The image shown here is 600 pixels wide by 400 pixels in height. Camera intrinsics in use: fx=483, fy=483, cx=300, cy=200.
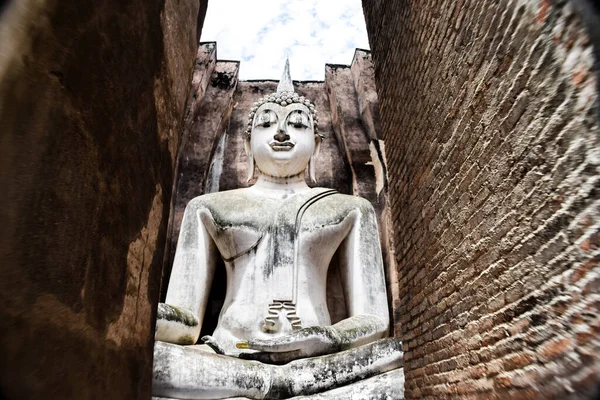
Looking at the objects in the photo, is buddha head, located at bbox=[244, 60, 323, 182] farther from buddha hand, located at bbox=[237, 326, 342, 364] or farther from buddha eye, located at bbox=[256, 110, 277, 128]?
buddha hand, located at bbox=[237, 326, 342, 364]

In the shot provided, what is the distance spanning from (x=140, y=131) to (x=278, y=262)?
8.49 ft

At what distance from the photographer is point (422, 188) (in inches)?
96.5

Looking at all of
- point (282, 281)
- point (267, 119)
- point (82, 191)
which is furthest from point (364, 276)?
point (82, 191)

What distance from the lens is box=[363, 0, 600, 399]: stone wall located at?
1.26 metres

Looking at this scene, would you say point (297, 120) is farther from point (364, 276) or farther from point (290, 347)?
point (290, 347)

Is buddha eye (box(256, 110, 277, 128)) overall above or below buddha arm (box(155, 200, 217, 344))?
above

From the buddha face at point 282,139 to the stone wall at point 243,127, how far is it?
96 cm

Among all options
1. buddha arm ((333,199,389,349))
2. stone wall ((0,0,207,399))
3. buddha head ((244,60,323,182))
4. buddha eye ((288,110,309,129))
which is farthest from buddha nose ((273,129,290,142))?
stone wall ((0,0,207,399))

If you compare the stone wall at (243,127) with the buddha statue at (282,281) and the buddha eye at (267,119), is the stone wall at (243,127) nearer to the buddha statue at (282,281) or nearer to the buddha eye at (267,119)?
the buddha statue at (282,281)

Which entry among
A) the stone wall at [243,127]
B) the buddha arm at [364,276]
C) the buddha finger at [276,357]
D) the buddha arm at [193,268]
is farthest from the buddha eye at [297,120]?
the buddha finger at [276,357]

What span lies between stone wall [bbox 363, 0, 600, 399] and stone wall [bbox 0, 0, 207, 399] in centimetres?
125

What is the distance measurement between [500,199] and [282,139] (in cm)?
338

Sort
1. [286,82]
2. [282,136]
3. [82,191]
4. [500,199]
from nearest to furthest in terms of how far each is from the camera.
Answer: [82,191] < [500,199] < [282,136] < [286,82]

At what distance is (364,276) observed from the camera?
4375mm
